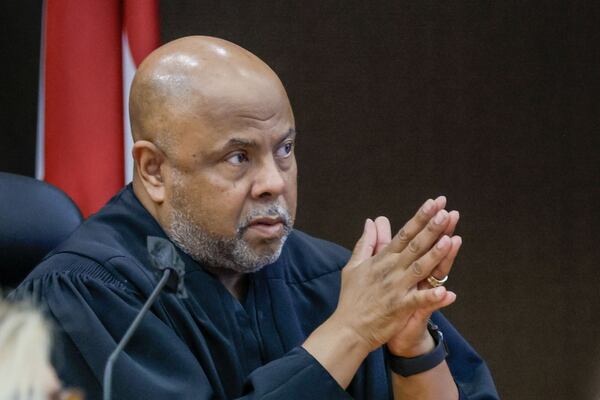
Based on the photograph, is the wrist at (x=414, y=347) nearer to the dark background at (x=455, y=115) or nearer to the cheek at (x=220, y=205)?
the cheek at (x=220, y=205)

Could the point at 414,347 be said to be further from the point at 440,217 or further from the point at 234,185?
the point at 234,185

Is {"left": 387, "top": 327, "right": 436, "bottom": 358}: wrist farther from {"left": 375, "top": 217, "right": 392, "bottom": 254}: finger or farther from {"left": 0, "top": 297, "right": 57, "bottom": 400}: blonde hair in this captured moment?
{"left": 0, "top": 297, "right": 57, "bottom": 400}: blonde hair

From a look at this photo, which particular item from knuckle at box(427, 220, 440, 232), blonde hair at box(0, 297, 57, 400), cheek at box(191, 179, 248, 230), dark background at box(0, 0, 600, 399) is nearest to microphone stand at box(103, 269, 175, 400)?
→ blonde hair at box(0, 297, 57, 400)

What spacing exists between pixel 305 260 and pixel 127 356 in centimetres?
50

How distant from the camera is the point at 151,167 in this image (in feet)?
6.24

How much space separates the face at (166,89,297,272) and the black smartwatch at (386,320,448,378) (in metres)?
0.28

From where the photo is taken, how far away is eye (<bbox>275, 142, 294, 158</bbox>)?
6.18ft

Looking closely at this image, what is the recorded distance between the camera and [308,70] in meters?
2.93

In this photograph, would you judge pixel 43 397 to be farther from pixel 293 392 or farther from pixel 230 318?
pixel 230 318

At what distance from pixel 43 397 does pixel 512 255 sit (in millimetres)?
2214

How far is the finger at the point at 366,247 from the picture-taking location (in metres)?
1.80

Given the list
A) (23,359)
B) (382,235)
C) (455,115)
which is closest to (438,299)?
(382,235)

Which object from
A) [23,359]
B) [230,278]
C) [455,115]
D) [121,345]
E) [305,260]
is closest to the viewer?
[23,359]

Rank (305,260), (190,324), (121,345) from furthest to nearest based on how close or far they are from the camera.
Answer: (305,260) → (190,324) → (121,345)
